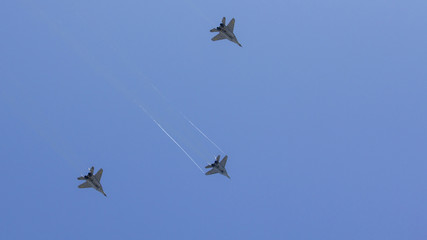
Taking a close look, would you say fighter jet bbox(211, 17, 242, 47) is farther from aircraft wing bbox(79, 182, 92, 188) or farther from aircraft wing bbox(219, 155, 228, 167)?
aircraft wing bbox(79, 182, 92, 188)

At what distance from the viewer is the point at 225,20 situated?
381ft

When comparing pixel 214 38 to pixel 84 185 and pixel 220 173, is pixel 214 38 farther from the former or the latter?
pixel 84 185

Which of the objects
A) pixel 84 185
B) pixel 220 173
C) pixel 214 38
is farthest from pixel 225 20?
pixel 84 185

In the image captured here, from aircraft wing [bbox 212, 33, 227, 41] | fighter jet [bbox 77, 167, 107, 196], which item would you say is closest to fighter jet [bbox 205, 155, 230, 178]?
fighter jet [bbox 77, 167, 107, 196]

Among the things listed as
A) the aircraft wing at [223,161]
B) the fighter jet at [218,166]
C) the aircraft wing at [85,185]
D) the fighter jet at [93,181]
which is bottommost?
the aircraft wing at [85,185]

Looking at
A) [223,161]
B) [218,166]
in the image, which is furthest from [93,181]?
[223,161]

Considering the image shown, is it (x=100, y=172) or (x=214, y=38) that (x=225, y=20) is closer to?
(x=214, y=38)

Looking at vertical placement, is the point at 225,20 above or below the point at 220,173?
above

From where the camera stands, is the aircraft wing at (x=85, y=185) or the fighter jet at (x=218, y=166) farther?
the fighter jet at (x=218, y=166)

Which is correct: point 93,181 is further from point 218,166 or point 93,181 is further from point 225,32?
point 225,32

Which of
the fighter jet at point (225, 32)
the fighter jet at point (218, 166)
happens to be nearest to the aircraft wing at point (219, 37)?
the fighter jet at point (225, 32)

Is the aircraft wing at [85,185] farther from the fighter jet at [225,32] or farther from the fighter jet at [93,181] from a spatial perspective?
the fighter jet at [225,32]

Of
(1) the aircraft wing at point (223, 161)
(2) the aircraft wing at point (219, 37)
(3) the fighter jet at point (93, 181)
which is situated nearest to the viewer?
(3) the fighter jet at point (93, 181)

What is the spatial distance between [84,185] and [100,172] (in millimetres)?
2730
